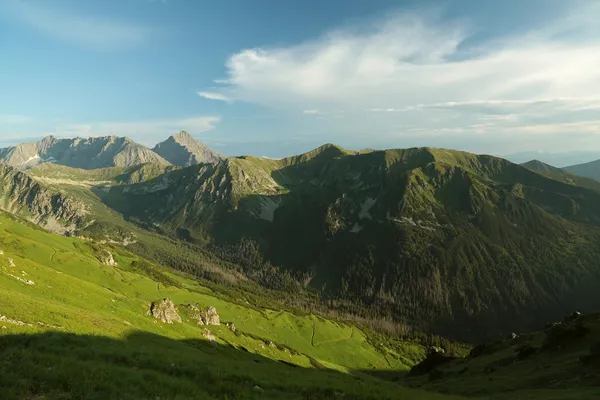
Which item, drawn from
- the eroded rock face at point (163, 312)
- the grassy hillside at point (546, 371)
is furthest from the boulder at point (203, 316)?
the grassy hillside at point (546, 371)

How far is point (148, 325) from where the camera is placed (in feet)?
249

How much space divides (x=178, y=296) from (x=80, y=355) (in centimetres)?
18676

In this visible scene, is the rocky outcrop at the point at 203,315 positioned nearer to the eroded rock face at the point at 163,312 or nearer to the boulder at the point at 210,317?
the boulder at the point at 210,317

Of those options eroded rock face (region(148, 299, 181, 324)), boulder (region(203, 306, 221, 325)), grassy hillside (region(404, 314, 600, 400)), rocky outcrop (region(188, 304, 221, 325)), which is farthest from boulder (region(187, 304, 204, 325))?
grassy hillside (region(404, 314, 600, 400))

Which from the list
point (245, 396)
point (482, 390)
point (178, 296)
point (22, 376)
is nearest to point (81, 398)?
point (22, 376)

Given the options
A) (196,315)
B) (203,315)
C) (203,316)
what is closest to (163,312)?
(196,315)

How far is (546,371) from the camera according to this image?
54.2 metres

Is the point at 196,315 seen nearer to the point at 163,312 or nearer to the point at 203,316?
the point at 203,316

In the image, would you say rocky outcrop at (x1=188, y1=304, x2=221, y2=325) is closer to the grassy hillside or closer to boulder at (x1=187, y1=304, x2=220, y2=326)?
boulder at (x1=187, y1=304, x2=220, y2=326)

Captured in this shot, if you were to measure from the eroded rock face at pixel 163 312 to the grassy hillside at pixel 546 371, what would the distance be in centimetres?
6920

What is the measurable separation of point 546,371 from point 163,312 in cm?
8907

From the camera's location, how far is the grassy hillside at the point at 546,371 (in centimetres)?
4141

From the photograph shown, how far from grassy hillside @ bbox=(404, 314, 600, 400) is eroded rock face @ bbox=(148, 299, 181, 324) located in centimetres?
6920

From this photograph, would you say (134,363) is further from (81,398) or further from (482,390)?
(482,390)
